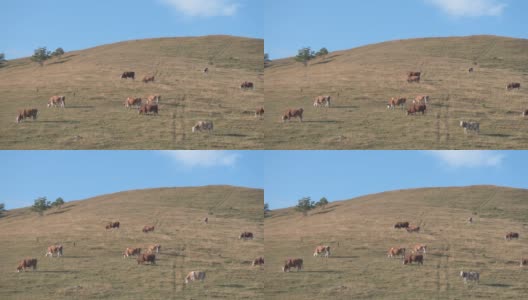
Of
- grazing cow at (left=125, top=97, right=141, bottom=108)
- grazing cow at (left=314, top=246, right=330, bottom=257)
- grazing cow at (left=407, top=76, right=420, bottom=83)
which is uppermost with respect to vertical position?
grazing cow at (left=407, top=76, right=420, bottom=83)

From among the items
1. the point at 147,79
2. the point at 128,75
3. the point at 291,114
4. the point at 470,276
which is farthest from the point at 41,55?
the point at 470,276

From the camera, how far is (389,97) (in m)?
37.9

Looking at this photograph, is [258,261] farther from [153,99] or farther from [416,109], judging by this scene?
[416,109]

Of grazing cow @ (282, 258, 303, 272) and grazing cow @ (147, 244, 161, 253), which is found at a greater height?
grazing cow @ (147, 244, 161, 253)

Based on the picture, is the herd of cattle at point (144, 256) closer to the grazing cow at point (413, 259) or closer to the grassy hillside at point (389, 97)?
the grassy hillside at point (389, 97)

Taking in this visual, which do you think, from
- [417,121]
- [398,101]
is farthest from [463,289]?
[398,101]

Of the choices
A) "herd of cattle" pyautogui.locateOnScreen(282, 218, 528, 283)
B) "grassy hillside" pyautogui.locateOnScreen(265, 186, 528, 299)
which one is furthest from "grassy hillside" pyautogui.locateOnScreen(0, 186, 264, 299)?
"grassy hillside" pyautogui.locateOnScreen(265, 186, 528, 299)

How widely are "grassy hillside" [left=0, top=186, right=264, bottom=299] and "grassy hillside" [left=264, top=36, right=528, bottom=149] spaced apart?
439 centimetres

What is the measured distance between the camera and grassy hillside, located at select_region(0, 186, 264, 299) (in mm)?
30438

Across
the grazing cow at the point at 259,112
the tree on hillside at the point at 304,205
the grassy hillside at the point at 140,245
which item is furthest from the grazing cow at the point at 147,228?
the grazing cow at the point at 259,112

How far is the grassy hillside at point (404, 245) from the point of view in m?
30.6

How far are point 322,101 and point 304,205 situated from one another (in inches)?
234

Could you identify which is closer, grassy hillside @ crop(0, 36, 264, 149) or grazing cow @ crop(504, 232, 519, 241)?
grassy hillside @ crop(0, 36, 264, 149)

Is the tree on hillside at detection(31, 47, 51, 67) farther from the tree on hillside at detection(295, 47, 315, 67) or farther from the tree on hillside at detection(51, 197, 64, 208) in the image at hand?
the tree on hillside at detection(295, 47, 315, 67)
